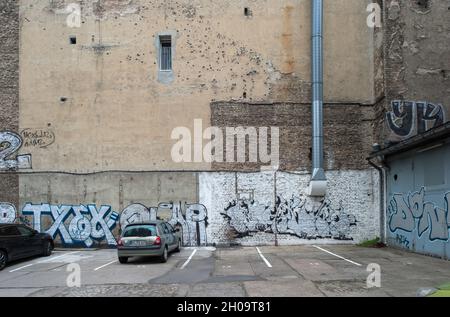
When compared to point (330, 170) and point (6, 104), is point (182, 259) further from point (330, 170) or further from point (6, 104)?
point (6, 104)

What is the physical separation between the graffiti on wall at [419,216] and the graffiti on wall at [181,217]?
868 centimetres

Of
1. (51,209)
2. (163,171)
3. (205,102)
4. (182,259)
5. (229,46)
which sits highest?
(229,46)

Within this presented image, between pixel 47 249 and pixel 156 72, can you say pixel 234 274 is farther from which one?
pixel 156 72

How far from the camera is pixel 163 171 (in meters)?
23.5

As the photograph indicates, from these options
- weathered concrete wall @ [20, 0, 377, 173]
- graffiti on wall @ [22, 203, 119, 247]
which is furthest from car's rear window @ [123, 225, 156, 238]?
weathered concrete wall @ [20, 0, 377, 173]

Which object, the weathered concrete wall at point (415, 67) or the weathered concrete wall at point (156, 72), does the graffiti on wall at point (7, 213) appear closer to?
the weathered concrete wall at point (156, 72)

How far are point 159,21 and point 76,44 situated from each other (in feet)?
14.3

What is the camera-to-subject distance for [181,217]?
23.3m

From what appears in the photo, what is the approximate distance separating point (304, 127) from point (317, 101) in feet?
4.65

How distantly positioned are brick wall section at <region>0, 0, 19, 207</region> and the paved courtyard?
5982 mm

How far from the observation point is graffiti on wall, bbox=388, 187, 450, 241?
1673cm

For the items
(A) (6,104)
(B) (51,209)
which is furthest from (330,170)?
(A) (6,104)

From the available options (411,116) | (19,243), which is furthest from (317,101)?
(19,243)

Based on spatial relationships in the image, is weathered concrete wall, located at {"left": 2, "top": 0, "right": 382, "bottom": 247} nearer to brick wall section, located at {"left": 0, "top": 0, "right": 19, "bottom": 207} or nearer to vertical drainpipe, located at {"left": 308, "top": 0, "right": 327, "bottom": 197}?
brick wall section, located at {"left": 0, "top": 0, "right": 19, "bottom": 207}
